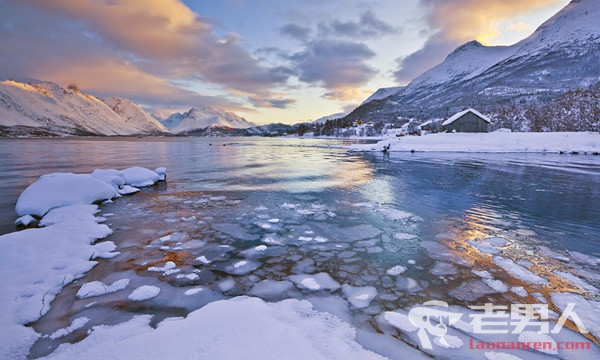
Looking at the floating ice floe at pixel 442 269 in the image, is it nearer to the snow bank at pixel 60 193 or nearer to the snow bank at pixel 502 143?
the snow bank at pixel 60 193

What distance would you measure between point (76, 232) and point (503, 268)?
9591 mm

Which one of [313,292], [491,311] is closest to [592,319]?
A: [491,311]

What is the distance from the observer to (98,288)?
4.31 metres

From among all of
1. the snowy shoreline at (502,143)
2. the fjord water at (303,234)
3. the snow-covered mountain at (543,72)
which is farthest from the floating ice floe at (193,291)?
the snow-covered mountain at (543,72)

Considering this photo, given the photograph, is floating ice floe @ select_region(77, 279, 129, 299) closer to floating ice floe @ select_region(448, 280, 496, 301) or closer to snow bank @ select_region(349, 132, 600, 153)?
floating ice floe @ select_region(448, 280, 496, 301)

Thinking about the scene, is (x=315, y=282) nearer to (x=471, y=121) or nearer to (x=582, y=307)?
(x=582, y=307)

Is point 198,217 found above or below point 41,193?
below

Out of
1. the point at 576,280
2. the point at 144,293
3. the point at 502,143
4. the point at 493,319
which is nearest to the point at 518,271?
the point at 576,280

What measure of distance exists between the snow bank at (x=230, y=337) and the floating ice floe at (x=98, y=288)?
1.08 m

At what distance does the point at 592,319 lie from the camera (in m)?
3.58

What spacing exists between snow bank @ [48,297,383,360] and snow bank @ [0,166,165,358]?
3.14 feet

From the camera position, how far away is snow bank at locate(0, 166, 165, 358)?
3.52 m

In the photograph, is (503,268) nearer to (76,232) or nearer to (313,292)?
(313,292)

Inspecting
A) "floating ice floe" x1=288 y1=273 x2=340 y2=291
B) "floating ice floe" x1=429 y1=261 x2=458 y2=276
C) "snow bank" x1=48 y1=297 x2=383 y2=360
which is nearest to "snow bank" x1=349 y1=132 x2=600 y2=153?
"floating ice floe" x1=429 y1=261 x2=458 y2=276
